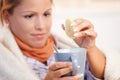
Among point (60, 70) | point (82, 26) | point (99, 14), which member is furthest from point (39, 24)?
point (99, 14)

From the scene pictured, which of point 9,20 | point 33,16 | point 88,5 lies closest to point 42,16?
point 33,16

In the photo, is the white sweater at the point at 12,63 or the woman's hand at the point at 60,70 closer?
the woman's hand at the point at 60,70

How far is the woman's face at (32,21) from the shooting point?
973mm

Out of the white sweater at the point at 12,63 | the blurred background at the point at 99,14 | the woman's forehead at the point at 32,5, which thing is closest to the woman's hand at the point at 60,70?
the white sweater at the point at 12,63

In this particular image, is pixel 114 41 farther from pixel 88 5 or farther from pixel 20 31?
pixel 20 31

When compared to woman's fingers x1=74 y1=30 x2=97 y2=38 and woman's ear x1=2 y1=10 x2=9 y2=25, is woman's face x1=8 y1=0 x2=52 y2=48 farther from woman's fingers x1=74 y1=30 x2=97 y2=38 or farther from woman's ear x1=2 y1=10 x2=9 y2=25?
woman's fingers x1=74 y1=30 x2=97 y2=38

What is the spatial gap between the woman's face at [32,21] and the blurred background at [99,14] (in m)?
0.48

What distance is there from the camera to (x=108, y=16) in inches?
60.8

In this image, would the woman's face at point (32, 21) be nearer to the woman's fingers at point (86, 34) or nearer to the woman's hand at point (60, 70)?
the woman's fingers at point (86, 34)

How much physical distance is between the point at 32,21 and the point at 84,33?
0.61 ft

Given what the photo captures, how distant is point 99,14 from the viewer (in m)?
1.54

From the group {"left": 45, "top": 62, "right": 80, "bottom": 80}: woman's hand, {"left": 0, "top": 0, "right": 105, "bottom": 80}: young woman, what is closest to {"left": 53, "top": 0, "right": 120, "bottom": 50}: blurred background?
{"left": 0, "top": 0, "right": 105, "bottom": 80}: young woman

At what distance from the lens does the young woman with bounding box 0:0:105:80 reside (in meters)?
0.91

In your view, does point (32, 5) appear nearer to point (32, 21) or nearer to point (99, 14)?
point (32, 21)
